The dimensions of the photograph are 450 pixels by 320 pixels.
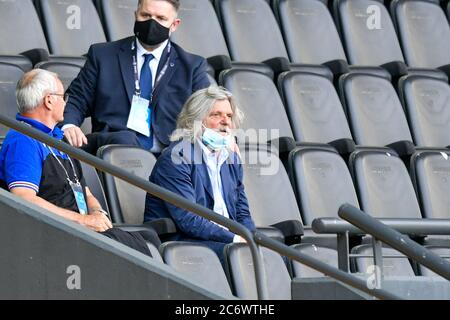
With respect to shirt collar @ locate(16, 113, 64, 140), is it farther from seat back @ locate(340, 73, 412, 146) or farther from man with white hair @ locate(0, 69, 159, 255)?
seat back @ locate(340, 73, 412, 146)

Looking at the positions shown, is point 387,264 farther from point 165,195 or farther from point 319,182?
point 165,195

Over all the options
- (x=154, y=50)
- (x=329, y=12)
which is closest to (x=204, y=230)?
(x=154, y=50)

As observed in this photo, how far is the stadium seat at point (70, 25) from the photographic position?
4.96m

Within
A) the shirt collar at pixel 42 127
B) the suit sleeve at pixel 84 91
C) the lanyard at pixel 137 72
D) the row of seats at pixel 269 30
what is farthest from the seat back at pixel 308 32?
the shirt collar at pixel 42 127

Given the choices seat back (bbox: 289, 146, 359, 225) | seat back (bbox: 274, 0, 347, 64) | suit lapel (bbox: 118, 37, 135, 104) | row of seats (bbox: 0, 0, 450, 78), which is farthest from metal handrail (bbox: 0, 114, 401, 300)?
seat back (bbox: 274, 0, 347, 64)

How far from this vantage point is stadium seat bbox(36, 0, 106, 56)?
496 cm

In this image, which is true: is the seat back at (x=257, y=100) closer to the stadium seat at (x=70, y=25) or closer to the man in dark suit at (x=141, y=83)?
the man in dark suit at (x=141, y=83)

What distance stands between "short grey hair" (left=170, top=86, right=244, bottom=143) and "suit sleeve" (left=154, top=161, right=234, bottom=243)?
11cm

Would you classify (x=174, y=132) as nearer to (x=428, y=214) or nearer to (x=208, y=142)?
(x=208, y=142)

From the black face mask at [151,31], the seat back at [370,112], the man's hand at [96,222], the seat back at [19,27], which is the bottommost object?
the man's hand at [96,222]

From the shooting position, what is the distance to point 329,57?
559cm

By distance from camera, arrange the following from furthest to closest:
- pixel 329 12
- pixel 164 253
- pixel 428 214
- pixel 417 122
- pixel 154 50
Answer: pixel 329 12
pixel 417 122
pixel 428 214
pixel 154 50
pixel 164 253

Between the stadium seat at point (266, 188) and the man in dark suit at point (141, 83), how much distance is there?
0.95 feet

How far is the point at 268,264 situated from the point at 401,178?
3.43 ft
